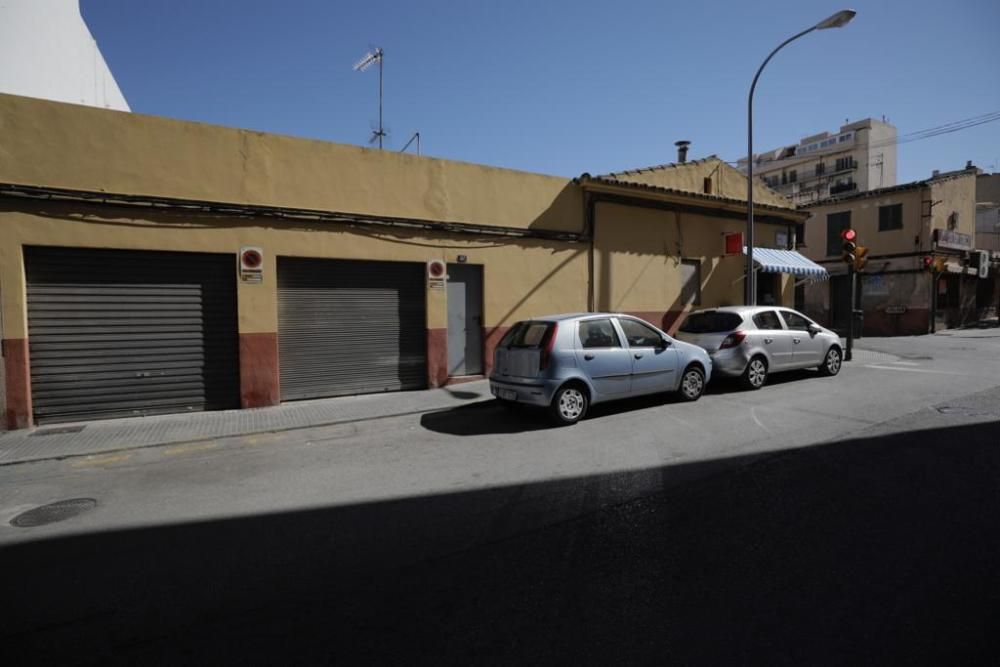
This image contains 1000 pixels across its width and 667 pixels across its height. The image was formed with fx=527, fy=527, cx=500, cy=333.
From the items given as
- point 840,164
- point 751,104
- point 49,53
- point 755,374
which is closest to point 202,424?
point 49,53

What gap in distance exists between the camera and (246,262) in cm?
896

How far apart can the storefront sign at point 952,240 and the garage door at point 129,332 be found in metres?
29.1

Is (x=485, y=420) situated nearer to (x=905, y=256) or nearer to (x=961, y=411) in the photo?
(x=961, y=411)

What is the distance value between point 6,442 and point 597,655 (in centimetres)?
831

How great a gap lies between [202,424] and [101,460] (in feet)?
5.31

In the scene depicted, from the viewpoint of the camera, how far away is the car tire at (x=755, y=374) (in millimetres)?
9789

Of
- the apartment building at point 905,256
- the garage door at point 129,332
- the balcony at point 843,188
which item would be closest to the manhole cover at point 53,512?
the garage door at point 129,332

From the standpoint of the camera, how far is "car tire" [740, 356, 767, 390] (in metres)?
9.79

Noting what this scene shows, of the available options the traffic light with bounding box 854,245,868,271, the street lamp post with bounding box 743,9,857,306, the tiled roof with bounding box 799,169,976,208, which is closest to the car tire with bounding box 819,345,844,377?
the street lamp post with bounding box 743,9,857,306

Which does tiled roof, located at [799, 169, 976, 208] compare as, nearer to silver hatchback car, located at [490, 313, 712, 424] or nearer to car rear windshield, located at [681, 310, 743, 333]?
car rear windshield, located at [681, 310, 743, 333]

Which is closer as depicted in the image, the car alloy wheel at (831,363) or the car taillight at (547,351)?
the car taillight at (547,351)

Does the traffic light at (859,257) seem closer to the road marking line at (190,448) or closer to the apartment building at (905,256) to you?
the apartment building at (905,256)

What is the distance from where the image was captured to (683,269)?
49.0 ft

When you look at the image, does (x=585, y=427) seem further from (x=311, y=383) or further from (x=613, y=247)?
(x=613, y=247)
